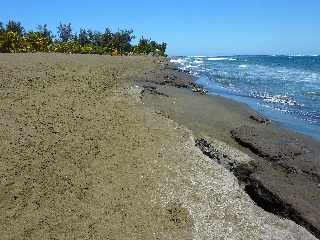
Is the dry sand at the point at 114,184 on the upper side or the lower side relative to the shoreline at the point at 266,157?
upper

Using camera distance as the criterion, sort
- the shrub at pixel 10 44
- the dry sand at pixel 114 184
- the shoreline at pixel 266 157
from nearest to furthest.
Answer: the dry sand at pixel 114 184
the shoreline at pixel 266 157
the shrub at pixel 10 44

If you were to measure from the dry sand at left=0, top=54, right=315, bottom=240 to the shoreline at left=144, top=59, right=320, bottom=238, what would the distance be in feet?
1.01

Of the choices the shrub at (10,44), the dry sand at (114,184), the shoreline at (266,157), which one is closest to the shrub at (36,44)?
the shrub at (10,44)

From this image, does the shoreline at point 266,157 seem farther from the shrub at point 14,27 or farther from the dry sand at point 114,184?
the shrub at point 14,27

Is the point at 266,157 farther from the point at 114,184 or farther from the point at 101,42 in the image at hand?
the point at 101,42

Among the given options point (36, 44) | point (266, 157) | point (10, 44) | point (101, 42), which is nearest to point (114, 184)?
point (266, 157)

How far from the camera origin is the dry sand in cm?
515

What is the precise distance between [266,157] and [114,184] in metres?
3.48

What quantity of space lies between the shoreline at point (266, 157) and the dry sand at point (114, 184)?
12.1 inches

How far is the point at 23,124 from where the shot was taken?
873 cm

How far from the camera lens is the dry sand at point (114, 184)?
515cm

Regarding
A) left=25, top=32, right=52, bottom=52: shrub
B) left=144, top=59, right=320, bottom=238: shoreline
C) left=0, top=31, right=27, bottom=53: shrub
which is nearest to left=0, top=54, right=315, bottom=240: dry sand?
left=144, top=59, right=320, bottom=238: shoreline

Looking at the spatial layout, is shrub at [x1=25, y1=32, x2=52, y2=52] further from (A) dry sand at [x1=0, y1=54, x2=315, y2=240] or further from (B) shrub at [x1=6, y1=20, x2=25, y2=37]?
(A) dry sand at [x1=0, y1=54, x2=315, y2=240]

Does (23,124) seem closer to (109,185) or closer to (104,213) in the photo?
(109,185)
